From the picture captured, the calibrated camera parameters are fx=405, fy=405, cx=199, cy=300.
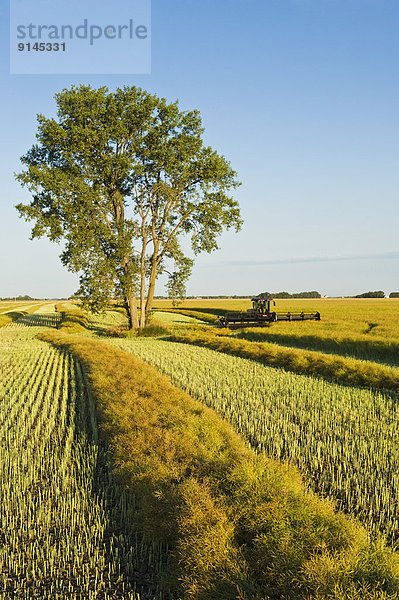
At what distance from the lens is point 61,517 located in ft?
17.6

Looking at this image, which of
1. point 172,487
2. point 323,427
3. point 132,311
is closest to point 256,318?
point 132,311

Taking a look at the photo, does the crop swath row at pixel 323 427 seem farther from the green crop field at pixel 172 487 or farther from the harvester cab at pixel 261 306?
the harvester cab at pixel 261 306

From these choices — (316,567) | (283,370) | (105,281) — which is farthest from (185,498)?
(105,281)

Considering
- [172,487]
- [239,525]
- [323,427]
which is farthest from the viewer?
[323,427]

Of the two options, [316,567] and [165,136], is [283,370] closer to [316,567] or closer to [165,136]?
[316,567]

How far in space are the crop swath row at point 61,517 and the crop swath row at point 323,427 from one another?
9.31 ft

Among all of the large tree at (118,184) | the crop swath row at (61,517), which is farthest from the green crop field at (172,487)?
the large tree at (118,184)

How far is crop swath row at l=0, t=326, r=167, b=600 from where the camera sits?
4184 millimetres

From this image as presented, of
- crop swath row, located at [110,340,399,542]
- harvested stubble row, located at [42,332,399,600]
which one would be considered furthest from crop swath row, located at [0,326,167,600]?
crop swath row, located at [110,340,399,542]

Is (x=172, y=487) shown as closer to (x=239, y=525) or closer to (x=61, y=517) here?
(x=239, y=525)

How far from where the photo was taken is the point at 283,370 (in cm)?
1652

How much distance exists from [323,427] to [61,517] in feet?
18.7

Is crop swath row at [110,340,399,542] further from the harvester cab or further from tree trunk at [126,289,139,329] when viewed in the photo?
the harvester cab

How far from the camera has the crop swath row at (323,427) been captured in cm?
585
